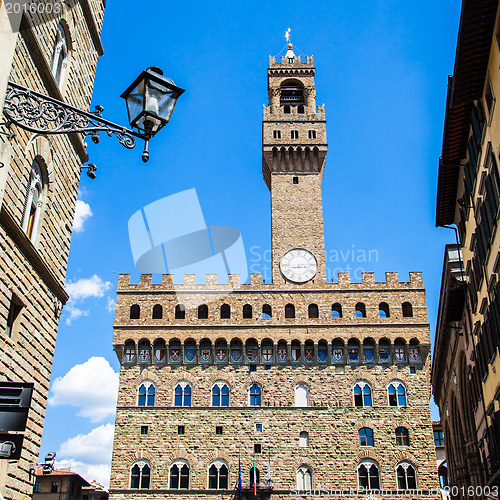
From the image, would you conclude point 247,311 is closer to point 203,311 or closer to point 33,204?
point 203,311

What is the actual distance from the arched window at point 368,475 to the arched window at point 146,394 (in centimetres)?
1100

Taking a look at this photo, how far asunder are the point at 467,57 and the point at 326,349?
21.7m

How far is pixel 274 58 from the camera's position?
143ft

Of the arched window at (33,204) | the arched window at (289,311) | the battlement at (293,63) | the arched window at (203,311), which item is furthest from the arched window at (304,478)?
the battlement at (293,63)

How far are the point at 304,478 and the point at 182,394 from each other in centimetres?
748

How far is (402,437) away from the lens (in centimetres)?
3123

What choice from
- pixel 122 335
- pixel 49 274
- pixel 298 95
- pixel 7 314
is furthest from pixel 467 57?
pixel 298 95

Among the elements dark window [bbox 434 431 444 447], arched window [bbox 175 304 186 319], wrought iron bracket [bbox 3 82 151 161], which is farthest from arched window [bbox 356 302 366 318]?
wrought iron bracket [bbox 3 82 151 161]

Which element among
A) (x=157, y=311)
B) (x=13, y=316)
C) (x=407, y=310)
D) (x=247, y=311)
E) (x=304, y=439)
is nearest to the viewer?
(x=13, y=316)

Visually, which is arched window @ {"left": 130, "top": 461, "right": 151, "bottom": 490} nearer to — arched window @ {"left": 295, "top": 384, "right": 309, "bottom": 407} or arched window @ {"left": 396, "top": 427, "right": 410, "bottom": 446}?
arched window @ {"left": 295, "top": 384, "right": 309, "bottom": 407}

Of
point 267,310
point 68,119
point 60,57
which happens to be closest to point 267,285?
point 267,310

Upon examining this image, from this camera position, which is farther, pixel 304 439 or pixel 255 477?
pixel 304 439

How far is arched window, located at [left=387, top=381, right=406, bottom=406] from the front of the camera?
105 feet

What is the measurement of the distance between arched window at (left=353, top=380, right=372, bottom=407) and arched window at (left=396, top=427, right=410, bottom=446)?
193 centimetres
